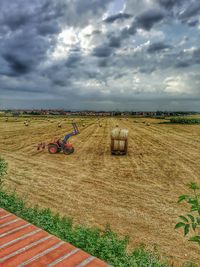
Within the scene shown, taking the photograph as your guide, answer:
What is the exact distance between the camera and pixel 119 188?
10695 millimetres

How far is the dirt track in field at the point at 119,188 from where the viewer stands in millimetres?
7145

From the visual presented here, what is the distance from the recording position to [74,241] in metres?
4.48

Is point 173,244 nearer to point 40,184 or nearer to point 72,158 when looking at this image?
point 40,184

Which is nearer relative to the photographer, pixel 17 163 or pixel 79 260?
pixel 79 260

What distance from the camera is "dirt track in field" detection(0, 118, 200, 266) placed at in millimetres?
7145

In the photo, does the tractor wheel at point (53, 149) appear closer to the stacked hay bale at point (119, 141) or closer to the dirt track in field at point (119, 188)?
the dirt track in field at point (119, 188)

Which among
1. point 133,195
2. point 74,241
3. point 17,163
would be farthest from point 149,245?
point 17,163

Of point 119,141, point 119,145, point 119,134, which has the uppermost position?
point 119,134

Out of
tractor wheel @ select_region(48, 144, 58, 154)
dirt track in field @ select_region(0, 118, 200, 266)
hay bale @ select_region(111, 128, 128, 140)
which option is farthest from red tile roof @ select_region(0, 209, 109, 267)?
tractor wheel @ select_region(48, 144, 58, 154)

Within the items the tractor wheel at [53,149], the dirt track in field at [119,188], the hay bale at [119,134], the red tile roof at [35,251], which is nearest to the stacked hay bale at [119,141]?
the hay bale at [119,134]

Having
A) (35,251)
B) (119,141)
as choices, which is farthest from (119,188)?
(35,251)

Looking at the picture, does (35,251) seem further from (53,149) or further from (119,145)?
(53,149)

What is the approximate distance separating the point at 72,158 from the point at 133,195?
7.66 meters

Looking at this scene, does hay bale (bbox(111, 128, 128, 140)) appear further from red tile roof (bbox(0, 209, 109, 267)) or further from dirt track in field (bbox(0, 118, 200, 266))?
red tile roof (bbox(0, 209, 109, 267))
